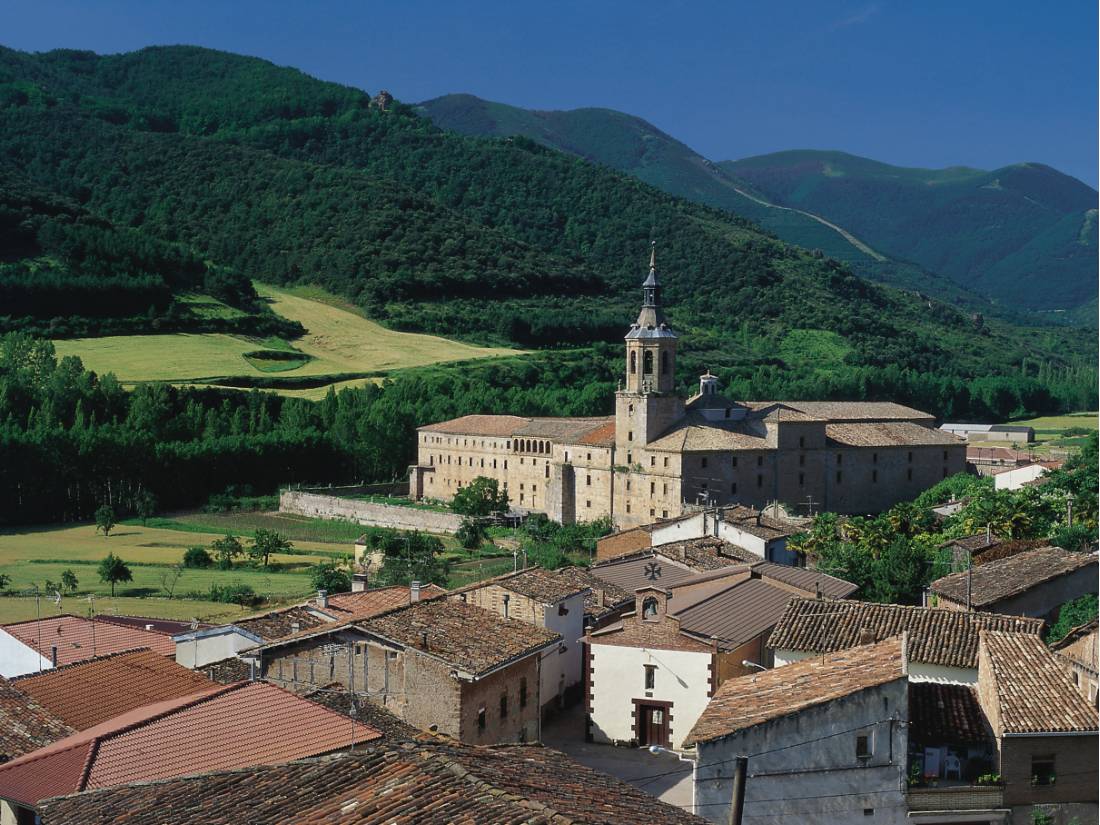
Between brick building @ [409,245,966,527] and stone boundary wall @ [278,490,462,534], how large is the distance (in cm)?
676

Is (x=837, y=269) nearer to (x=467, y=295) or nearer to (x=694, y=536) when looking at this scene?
(x=467, y=295)

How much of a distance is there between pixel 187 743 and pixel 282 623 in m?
9.53

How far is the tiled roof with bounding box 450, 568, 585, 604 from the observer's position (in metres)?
26.6

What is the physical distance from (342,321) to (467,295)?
18901 mm

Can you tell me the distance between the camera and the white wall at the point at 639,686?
22203 mm

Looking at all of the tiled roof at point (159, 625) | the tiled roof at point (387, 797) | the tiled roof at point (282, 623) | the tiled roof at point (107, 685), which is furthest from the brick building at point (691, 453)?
the tiled roof at point (387, 797)

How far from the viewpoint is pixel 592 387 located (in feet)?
320

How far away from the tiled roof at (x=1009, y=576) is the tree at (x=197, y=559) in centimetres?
3180

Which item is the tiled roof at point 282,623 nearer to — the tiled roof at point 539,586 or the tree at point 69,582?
the tiled roof at point 539,586

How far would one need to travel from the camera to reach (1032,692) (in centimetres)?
1561

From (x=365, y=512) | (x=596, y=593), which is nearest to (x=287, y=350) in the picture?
(x=365, y=512)

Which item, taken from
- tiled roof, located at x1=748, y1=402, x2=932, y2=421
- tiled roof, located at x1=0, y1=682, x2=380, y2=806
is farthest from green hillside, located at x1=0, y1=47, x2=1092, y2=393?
tiled roof, located at x1=0, y1=682, x2=380, y2=806

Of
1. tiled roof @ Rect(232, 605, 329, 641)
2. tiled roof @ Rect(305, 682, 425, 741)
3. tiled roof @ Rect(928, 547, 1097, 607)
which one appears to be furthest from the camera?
tiled roof @ Rect(928, 547, 1097, 607)

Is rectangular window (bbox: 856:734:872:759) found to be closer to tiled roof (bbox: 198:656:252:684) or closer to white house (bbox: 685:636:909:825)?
white house (bbox: 685:636:909:825)
